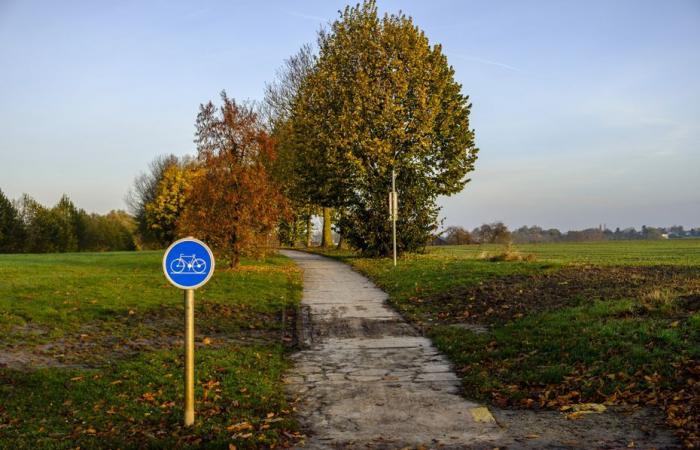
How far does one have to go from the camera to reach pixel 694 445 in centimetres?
489

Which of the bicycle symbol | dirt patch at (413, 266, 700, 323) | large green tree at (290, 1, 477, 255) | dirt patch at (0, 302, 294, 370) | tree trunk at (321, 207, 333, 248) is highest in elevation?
large green tree at (290, 1, 477, 255)

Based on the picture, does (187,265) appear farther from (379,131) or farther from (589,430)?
(379,131)

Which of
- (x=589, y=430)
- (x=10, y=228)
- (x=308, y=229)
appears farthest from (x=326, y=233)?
(x=10, y=228)

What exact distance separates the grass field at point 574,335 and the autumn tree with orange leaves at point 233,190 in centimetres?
766

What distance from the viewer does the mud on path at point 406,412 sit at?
531 centimetres

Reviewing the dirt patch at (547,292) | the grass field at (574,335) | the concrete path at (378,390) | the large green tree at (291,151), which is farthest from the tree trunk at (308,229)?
the concrete path at (378,390)

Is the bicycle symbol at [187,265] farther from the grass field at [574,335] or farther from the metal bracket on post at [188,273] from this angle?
the grass field at [574,335]

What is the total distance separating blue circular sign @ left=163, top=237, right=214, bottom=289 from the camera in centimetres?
579

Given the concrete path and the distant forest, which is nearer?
the concrete path

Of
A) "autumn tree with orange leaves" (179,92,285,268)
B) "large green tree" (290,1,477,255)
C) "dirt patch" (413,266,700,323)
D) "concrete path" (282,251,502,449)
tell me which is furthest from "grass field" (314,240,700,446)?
"large green tree" (290,1,477,255)

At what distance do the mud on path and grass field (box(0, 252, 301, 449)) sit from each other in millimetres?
475

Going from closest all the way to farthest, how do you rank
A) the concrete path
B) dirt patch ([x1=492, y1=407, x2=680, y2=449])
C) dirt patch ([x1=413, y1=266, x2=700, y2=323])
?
dirt patch ([x1=492, y1=407, x2=680, y2=449]) → the concrete path → dirt patch ([x1=413, y1=266, x2=700, y2=323])

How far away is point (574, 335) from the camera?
8688 mm

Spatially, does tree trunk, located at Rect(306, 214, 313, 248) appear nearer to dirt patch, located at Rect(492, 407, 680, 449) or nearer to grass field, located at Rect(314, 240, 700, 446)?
grass field, located at Rect(314, 240, 700, 446)
